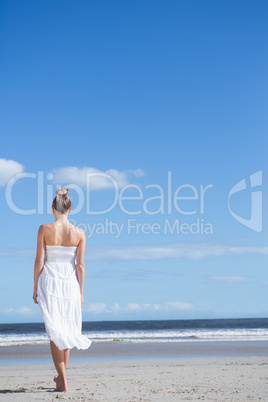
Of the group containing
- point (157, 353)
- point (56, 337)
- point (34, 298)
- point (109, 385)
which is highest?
point (34, 298)

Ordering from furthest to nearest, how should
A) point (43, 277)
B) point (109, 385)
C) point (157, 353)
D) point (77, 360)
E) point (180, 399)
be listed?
point (157, 353), point (77, 360), point (109, 385), point (43, 277), point (180, 399)

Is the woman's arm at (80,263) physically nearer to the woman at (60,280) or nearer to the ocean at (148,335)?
the woman at (60,280)

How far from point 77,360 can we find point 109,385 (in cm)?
613

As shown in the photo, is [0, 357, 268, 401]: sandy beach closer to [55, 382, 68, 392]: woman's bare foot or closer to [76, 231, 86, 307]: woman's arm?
[55, 382, 68, 392]: woman's bare foot

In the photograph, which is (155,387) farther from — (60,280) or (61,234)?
(61,234)

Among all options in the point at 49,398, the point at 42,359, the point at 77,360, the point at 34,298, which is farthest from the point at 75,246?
the point at 42,359

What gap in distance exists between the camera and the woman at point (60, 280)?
5.54m

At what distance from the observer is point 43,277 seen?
5555 millimetres

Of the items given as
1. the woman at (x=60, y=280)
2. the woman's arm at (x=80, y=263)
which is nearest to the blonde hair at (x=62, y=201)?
the woman at (x=60, y=280)

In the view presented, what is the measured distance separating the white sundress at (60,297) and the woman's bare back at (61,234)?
6 cm

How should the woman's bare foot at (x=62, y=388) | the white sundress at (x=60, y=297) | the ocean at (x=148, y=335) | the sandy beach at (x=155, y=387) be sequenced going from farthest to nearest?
1. the ocean at (x=148, y=335)
2. the woman's bare foot at (x=62, y=388)
3. the white sundress at (x=60, y=297)
4. the sandy beach at (x=155, y=387)

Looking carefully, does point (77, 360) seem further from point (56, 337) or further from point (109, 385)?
point (56, 337)

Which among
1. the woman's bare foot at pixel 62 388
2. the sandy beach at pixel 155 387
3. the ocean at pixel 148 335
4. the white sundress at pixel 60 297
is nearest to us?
the sandy beach at pixel 155 387

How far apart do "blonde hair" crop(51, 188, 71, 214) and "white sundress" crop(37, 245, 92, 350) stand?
44 centimetres
